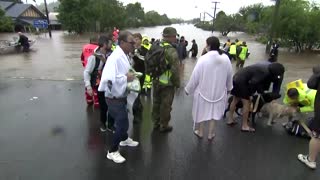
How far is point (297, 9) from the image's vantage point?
26.0 meters

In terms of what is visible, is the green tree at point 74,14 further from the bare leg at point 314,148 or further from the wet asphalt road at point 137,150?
the bare leg at point 314,148

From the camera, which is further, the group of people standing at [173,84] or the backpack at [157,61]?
the backpack at [157,61]

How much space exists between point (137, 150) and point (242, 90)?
7.00 feet

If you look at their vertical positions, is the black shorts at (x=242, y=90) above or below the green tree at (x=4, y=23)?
below

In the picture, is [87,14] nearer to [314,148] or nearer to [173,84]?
[173,84]

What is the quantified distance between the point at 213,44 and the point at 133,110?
78.8 inches

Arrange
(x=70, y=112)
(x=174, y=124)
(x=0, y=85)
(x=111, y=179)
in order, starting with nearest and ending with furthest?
(x=111, y=179), (x=174, y=124), (x=70, y=112), (x=0, y=85)

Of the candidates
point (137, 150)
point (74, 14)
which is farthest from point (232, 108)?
point (74, 14)

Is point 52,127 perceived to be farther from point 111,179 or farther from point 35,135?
point 111,179

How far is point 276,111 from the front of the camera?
5828mm

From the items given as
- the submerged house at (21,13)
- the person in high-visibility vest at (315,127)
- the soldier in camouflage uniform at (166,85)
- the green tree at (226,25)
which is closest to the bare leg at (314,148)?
the person in high-visibility vest at (315,127)

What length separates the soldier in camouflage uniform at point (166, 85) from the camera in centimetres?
496

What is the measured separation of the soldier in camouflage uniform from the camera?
4.96 meters

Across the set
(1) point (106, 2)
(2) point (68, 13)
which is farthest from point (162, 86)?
(1) point (106, 2)
